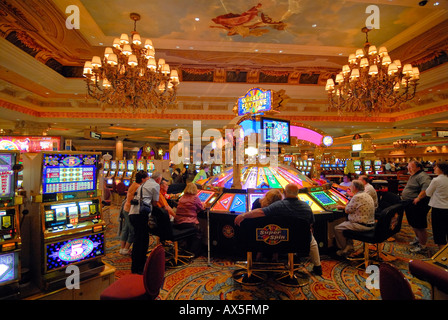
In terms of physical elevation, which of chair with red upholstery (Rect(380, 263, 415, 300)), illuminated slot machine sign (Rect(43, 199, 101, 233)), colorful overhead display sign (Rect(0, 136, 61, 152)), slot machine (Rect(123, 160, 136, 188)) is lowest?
chair with red upholstery (Rect(380, 263, 415, 300))

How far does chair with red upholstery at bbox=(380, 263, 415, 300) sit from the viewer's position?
1.35 meters

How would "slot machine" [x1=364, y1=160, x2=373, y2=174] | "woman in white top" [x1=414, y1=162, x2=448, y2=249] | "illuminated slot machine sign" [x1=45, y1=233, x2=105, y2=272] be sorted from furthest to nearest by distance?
"slot machine" [x1=364, y1=160, x2=373, y2=174] < "woman in white top" [x1=414, y1=162, x2=448, y2=249] < "illuminated slot machine sign" [x1=45, y1=233, x2=105, y2=272]

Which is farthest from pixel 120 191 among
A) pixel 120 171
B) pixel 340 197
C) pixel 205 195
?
pixel 340 197

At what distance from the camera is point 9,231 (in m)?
1.90

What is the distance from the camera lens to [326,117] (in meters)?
10.9

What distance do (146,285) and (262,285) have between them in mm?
1558

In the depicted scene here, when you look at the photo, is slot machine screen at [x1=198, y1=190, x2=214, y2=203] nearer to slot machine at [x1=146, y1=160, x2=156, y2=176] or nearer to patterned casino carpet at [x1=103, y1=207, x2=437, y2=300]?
patterned casino carpet at [x1=103, y1=207, x2=437, y2=300]

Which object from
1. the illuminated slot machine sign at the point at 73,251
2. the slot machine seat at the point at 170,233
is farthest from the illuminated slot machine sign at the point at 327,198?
the illuminated slot machine sign at the point at 73,251

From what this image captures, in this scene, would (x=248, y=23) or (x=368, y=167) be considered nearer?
(x=248, y=23)

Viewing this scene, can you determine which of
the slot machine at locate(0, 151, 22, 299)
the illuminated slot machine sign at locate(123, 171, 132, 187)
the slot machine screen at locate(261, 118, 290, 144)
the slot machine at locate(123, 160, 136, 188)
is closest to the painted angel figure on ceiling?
the slot machine screen at locate(261, 118, 290, 144)

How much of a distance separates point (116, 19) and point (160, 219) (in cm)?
471

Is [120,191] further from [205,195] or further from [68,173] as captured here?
[68,173]

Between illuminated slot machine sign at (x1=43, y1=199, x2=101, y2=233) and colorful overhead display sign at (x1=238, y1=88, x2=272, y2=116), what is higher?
colorful overhead display sign at (x1=238, y1=88, x2=272, y2=116)
